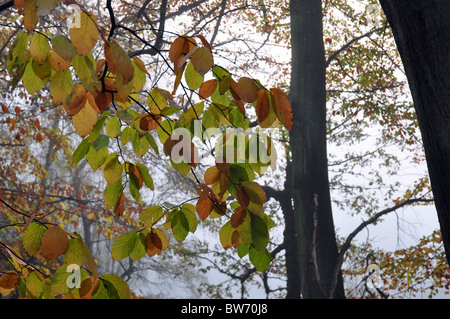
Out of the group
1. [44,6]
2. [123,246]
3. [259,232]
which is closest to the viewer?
[44,6]

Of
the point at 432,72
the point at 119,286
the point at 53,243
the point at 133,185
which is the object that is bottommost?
the point at 119,286

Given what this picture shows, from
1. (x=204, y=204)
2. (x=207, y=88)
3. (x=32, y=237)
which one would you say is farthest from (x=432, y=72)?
(x=32, y=237)

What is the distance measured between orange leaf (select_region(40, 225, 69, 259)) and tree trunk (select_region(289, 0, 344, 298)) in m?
3.63

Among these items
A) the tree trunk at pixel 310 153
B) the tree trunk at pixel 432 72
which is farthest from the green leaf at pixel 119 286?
the tree trunk at pixel 310 153

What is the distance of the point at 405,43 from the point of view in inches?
64.4

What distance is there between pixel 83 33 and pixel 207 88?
0.47m

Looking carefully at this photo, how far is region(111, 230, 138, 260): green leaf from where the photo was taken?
1.42m

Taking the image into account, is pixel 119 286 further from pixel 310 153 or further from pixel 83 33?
pixel 310 153

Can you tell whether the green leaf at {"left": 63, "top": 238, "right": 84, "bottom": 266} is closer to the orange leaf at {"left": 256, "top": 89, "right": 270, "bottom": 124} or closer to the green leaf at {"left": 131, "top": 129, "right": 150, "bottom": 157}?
the green leaf at {"left": 131, "top": 129, "right": 150, "bottom": 157}

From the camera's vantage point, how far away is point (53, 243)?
46.4 inches

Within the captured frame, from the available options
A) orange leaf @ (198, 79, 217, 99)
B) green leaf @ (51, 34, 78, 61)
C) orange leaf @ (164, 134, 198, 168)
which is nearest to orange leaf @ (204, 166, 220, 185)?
orange leaf @ (164, 134, 198, 168)
